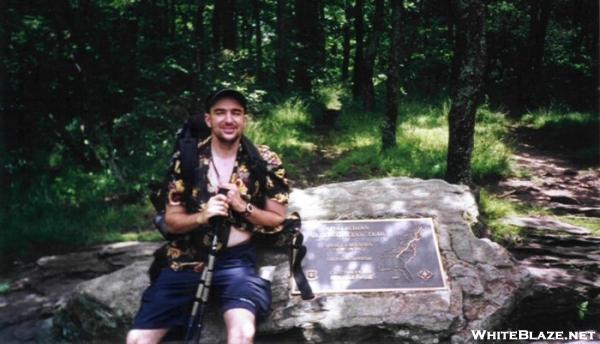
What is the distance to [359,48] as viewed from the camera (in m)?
14.0

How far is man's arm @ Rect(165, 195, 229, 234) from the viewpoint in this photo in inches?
140

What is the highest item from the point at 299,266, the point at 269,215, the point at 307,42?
the point at 307,42

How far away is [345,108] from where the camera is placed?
13445mm

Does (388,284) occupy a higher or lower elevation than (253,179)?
lower

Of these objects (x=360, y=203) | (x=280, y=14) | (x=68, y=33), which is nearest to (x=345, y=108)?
(x=280, y=14)

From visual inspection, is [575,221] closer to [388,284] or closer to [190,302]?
[388,284]

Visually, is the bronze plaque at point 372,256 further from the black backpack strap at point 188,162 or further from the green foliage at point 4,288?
the green foliage at point 4,288

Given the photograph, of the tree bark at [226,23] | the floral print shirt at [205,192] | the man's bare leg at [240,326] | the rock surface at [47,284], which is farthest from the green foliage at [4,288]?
the tree bark at [226,23]

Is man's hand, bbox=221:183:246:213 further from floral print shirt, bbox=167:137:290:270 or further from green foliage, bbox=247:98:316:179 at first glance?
green foliage, bbox=247:98:316:179

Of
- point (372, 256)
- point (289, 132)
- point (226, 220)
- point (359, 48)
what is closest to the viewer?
point (226, 220)

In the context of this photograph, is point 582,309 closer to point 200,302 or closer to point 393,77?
point 200,302

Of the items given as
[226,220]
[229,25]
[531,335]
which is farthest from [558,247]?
[229,25]

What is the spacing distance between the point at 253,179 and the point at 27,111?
602cm

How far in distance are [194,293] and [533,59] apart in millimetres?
13092
